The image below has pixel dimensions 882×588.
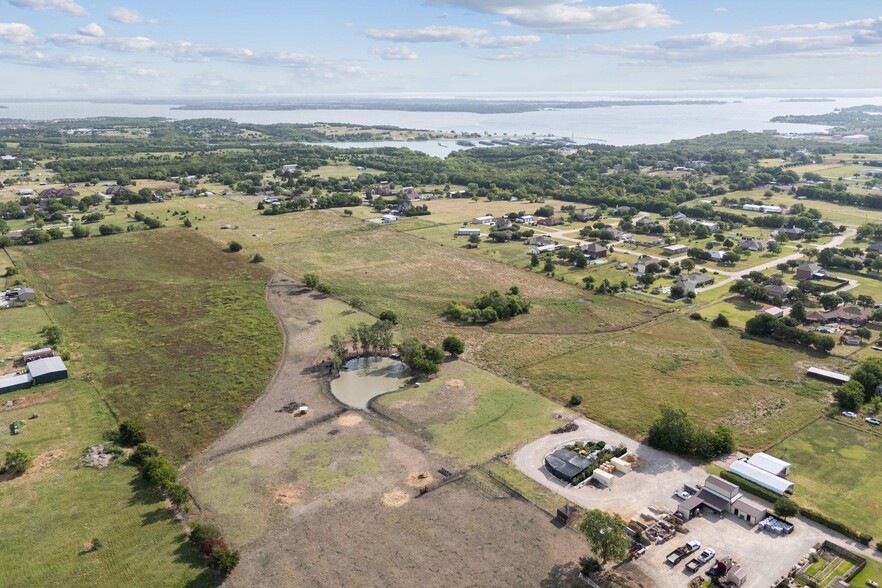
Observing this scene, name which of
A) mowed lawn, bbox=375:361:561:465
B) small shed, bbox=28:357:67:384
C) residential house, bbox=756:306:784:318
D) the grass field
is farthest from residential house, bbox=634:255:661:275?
small shed, bbox=28:357:67:384

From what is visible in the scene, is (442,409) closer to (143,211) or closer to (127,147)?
(143,211)

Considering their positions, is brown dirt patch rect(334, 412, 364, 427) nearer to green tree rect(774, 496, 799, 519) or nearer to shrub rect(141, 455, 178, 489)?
shrub rect(141, 455, 178, 489)

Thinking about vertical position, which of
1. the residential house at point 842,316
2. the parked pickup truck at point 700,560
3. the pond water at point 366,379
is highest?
the residential house at point 842,316

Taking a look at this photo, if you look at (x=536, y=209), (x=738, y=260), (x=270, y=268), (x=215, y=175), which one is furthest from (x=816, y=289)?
(x=215, y=175)

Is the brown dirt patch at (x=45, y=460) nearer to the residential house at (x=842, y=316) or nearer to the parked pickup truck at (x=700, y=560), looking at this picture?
the parked pickup truck at (x=700, y=560)

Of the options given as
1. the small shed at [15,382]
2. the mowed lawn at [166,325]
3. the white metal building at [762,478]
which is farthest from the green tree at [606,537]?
the small shed at [15,382]

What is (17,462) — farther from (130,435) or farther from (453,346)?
(453,346)
